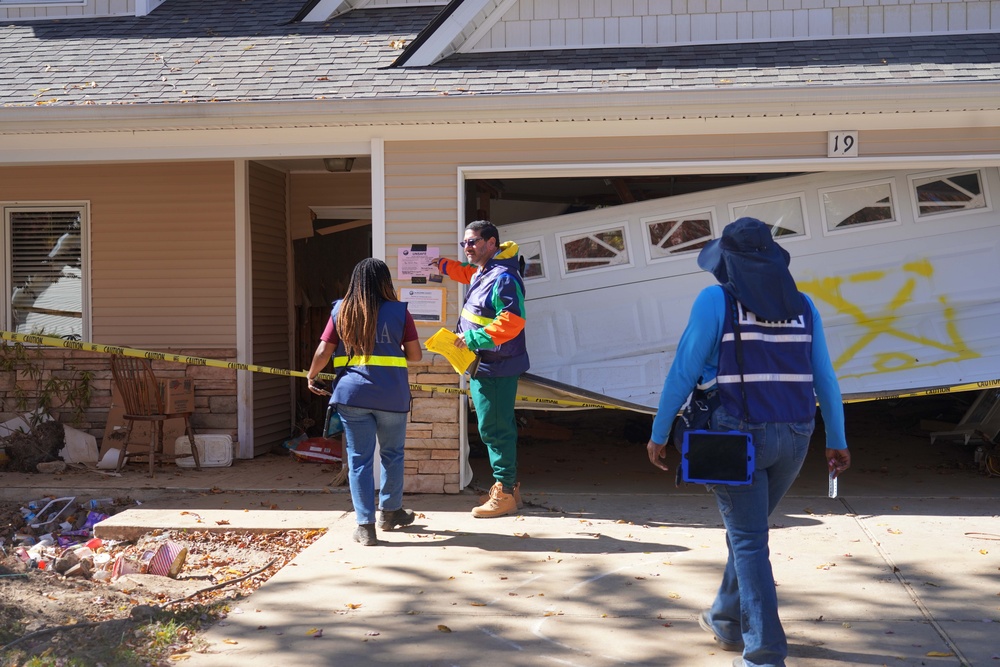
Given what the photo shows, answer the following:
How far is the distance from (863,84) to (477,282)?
116 inches

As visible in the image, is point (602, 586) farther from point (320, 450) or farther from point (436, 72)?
point (320, 450)

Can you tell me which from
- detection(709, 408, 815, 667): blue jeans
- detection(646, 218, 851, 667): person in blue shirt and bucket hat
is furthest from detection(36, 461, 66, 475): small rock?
detection(709, 408, 815, 667): blue jeans

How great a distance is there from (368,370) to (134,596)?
1758 mm

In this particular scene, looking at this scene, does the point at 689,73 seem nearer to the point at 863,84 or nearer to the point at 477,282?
the point at 863,84

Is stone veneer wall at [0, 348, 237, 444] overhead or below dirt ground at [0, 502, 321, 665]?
overhead

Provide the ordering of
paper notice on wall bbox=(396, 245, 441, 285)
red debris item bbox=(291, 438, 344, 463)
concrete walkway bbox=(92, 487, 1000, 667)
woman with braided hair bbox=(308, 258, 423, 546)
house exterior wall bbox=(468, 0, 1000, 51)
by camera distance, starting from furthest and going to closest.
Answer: red debris item bbox=(291, 438, 344, 463) → house exterior wall bbox=(468, 0, 1000, 51) → paper notice on wall bbox=(396, 245, 441, 285) → woman with braided hair bbox=(308, 258, 423, 546) → concrete walkway bbox=(92, 487, 1000, 667)

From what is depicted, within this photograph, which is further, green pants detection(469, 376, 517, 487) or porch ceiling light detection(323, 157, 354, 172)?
porch ceiling light detection(323, 157, 354, 172)

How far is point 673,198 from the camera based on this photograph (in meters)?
7.88

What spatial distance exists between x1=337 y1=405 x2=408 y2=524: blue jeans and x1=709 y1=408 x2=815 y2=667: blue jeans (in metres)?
2.58

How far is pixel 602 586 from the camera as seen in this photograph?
488 cm

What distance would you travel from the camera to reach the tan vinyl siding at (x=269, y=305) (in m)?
9.42

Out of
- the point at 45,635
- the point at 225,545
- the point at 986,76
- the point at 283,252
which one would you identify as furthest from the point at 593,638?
the point at 283,252

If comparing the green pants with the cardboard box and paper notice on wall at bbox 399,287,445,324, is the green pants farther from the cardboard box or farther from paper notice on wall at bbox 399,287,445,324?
A: the cardboard box

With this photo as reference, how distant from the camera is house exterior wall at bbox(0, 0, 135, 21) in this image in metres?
9.81
